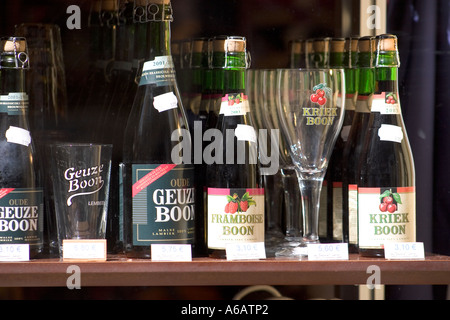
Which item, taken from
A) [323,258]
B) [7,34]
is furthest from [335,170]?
[7,34]

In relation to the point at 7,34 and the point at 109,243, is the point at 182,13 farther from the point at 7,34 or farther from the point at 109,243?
the point at 109,243

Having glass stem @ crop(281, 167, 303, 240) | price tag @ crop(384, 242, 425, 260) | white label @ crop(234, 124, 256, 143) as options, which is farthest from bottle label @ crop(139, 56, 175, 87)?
price tag @ crop(384, 242, 425, 260)

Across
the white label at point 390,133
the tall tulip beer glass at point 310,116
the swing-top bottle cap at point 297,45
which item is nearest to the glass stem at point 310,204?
the tall tulip beer glass at point 310,116

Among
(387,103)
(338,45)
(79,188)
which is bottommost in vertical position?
(79,188)

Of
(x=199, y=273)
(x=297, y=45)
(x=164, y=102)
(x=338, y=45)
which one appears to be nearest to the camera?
(x=199, y=273)

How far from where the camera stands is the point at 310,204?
88 cm

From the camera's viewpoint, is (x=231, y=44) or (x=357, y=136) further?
(x=357, y=136)

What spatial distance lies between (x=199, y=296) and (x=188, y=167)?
0.41m

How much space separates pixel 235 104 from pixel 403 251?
0.30m

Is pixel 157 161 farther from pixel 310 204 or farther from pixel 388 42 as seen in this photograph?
pixel 388 42

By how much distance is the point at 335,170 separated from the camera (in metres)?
1.00

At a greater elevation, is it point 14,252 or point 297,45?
point 297,45

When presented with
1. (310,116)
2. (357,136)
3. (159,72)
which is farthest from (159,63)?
(357,136)
